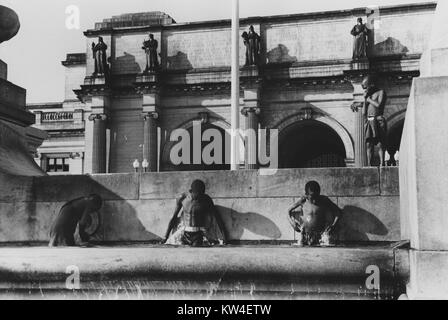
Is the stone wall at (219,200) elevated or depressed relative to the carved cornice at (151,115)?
depressed

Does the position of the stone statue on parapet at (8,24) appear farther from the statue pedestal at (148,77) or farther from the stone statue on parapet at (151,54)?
the stone statue on parapet at (151,54)

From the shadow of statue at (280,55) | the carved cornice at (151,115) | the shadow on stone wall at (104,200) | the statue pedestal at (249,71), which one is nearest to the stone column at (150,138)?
the carved cornice at (151,115)

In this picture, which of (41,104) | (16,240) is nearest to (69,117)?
(41,104)

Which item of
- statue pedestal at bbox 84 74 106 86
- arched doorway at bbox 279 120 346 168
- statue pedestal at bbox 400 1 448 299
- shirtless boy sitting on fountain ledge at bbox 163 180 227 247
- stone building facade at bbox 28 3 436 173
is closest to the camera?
statue pedestal at bbox 400 1 448 299

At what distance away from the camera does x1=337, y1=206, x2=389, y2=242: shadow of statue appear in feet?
23.3

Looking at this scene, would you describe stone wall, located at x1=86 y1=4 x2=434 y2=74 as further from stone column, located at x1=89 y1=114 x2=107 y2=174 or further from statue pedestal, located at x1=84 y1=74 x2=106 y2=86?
stone column, located at x1=89 y1=114 x2=107 y2=174

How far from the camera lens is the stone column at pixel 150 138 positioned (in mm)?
38156

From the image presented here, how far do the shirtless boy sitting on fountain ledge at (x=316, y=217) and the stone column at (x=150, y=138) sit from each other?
3169cm

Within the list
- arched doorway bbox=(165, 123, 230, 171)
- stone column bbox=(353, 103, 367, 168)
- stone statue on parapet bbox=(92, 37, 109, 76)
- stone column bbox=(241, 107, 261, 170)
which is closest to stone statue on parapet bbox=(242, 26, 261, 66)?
stone column bbox=(241, 107, 261, 170)

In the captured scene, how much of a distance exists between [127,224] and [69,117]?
1573 inches

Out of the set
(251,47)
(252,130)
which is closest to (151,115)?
(252,130)

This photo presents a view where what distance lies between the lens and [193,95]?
129 feet

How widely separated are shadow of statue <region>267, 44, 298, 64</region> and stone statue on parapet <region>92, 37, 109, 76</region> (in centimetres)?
1084

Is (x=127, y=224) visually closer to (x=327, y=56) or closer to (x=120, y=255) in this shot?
(x=120, y=255)
